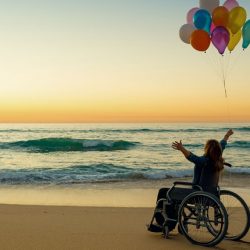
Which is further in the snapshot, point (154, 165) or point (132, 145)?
point (132, 145)

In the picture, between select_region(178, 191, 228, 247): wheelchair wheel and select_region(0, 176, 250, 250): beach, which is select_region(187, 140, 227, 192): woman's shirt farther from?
select_region(0, 176, 250, 250): beach

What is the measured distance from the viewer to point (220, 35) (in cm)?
618

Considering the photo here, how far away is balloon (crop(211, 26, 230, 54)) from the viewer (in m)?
6.14

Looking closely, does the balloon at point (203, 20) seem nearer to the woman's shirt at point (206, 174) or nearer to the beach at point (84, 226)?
the woman's shirt at point (206, 174)

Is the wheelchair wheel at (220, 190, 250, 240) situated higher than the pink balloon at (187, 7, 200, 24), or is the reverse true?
the pink balloon at (187, 7, 200, 24)

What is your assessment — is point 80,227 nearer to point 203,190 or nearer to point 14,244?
point 14,244

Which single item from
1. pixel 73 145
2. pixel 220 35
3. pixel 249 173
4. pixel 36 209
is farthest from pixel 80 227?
pixel 73 145

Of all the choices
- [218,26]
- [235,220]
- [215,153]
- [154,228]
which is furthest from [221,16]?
[154,228]

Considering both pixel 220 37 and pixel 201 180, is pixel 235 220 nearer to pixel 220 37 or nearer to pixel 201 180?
pixel 201 180

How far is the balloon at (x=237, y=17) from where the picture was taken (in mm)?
6145

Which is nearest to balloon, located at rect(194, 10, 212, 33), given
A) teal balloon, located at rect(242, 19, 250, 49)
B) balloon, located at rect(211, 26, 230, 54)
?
balloon, located at rect(211, 26, 230, 54)

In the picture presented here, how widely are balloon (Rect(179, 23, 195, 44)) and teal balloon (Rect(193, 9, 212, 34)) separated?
42cm

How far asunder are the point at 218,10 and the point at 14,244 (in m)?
4.28

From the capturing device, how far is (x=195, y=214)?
15.1 feet
